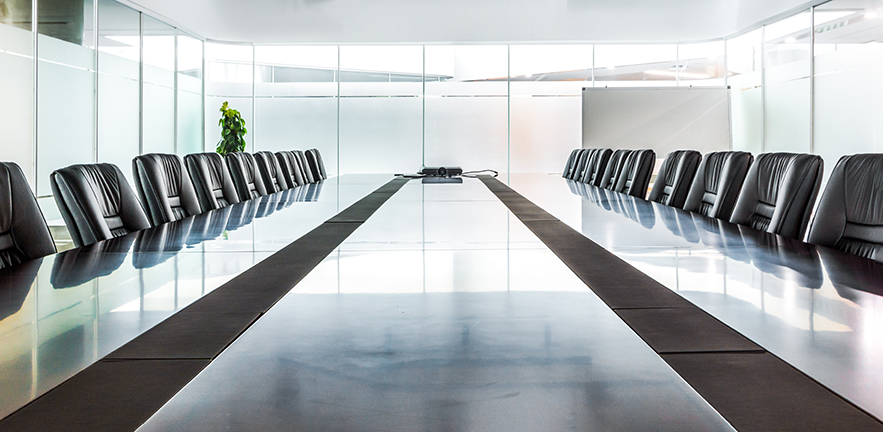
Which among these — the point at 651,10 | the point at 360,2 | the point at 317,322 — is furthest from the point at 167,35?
the point at 317,322

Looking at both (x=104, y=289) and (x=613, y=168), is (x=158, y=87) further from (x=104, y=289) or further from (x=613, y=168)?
(x=104, y=289)

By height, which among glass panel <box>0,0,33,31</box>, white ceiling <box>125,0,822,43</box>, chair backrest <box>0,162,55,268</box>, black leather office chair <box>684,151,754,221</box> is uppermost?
white ceiling <box>125,0,822,43</box>

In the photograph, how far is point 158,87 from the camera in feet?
30.5

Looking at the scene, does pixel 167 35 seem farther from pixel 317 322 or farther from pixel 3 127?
pixel 317 322

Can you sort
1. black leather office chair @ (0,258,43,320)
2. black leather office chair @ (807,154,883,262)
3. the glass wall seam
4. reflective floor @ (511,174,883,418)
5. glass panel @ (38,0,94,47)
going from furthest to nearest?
1. the glass wall seam
2. glass panel @ (38,0,94,47)
3. black leather office chair @ (807,154,883,262)
4. black leather office chair @ (0,258,43,320)
5. reflective floor @ (511,174,883,418)

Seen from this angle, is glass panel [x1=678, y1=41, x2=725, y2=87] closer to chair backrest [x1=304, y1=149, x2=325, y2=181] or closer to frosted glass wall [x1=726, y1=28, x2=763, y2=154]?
frosted glass wall [x1=726, y1=28, x2=763, y2=154]

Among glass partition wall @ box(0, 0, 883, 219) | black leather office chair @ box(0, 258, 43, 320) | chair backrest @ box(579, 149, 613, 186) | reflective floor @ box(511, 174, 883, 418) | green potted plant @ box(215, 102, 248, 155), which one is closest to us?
reflective floor @ box(511, 174, 883, 418)

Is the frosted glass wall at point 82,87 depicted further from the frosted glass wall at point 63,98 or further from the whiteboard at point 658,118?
the whiteboard at point 658,118

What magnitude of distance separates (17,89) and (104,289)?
5.94 metres

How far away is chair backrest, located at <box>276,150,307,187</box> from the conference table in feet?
12.9

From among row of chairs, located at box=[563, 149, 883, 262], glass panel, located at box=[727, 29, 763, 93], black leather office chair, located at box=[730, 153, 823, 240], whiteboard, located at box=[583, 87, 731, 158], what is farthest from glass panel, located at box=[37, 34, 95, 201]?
glass panel, located at box=[727, 29, 763, 93]

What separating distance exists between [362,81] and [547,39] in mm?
3402

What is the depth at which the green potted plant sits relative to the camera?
10984 millimetres

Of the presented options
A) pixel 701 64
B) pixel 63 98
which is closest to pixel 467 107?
pixel 701 64
